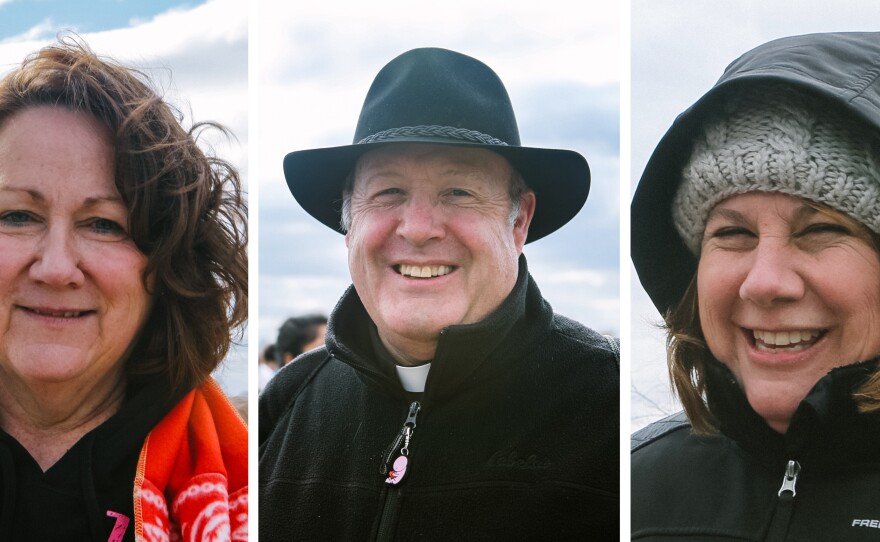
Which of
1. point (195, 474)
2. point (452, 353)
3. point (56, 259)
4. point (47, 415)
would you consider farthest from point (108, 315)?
point (452, 353)

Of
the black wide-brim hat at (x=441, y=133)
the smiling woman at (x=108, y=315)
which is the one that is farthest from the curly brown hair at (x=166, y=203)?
the black wide-brim hat at (x=441, y=133)

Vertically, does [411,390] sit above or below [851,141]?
below

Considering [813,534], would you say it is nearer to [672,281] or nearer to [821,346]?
[821,346]

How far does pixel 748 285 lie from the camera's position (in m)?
2.79

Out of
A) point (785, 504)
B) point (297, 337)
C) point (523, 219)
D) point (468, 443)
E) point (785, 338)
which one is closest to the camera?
point (785, 504)

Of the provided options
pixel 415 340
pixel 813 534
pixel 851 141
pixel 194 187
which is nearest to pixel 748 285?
pixel 851 141

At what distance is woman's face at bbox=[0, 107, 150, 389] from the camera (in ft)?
9.26

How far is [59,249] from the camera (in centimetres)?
281

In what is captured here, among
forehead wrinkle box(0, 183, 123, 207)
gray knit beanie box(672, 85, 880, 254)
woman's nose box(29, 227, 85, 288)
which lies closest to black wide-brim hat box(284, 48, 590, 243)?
gray knit beanie box(672, 85, 880, 254)

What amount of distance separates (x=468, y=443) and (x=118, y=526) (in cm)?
100

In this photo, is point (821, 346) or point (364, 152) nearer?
point (821, 346)

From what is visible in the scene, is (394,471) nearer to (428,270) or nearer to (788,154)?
(428,270)

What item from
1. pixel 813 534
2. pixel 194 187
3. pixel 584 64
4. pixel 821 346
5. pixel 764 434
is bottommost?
pixel 813 534

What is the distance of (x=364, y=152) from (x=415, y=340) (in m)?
0.57
